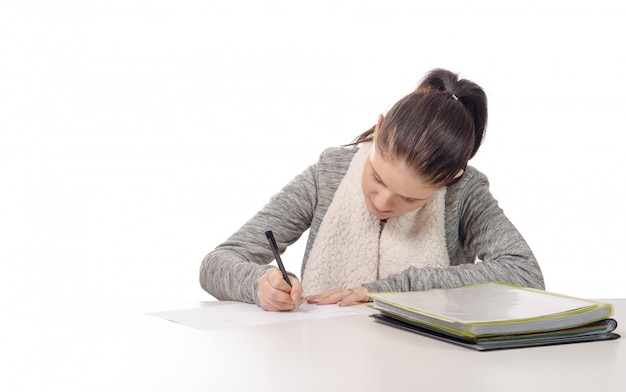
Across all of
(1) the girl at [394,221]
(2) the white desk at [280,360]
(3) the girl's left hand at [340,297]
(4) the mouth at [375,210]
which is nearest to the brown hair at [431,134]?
(1) the girl at [394,221]

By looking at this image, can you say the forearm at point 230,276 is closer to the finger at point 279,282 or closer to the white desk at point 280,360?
the finger at point 279,282

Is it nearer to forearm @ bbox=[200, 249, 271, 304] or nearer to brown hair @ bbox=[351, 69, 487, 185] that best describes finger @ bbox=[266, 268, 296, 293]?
forearm @ bbox=[200, 249, 271, 304]

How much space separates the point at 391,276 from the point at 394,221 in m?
0.26

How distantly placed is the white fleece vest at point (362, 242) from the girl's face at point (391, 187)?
0.50 feet

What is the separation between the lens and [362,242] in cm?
199

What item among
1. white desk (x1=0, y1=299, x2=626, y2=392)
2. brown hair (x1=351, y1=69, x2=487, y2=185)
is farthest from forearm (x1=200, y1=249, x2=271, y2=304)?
brown hair (x1=351, y1=69, x2=487, y2=185)

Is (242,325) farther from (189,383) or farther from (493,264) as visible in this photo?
(493,264)

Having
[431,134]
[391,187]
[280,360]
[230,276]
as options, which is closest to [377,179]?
[391,187]

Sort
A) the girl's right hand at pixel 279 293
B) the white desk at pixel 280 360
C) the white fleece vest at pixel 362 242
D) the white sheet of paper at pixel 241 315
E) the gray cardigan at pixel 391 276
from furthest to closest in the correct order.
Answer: the white fleece vest at pixel 362 242
the gray cardigan at pixel 391 276
the girl's right hand at pixel 279 293
the white sheet of paper at pixel 241 315
the white desk at pixel 280 360

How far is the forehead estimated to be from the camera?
1675mm

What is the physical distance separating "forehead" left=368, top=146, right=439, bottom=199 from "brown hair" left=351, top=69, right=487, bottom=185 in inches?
0.4

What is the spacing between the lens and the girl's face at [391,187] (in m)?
1.68

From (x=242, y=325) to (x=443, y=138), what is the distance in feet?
2.08

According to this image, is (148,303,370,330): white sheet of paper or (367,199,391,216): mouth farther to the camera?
(367,199,391,216): mouth
